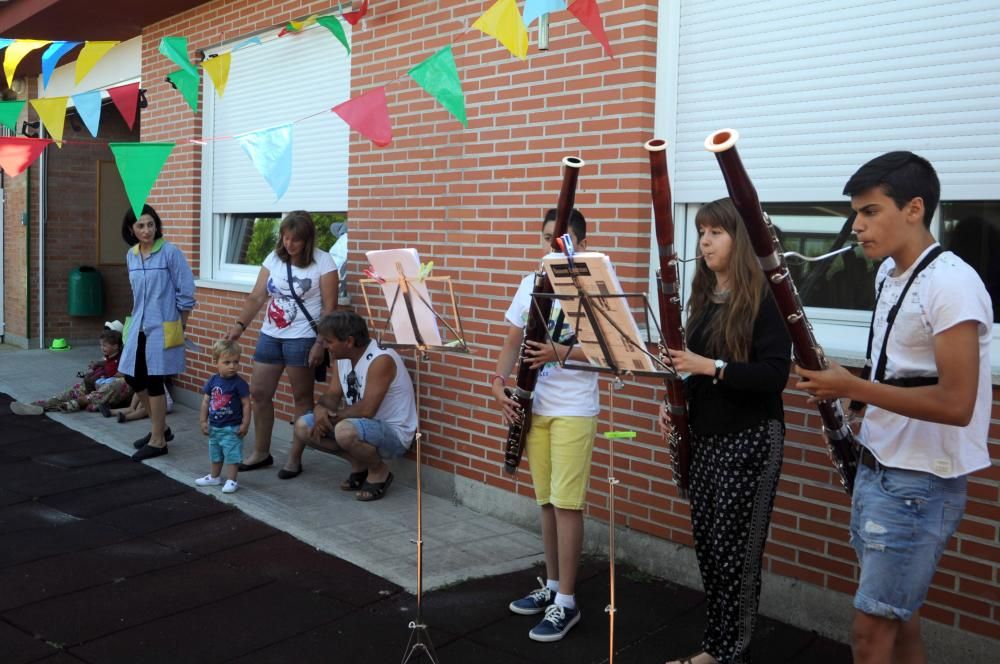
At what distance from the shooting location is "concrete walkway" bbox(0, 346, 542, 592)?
5117mm

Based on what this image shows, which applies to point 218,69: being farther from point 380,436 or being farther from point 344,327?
point 380,436

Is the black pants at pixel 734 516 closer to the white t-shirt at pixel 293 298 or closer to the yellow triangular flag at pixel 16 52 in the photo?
the white t-shirt at pixel 293 298

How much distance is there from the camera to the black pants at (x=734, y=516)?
3.46 metres

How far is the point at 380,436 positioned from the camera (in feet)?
19.9

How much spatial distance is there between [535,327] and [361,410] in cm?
246

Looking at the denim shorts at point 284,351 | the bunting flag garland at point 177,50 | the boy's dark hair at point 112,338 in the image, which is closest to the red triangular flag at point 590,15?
the denim shorts at point 284,351

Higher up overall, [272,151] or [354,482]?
[272,151]

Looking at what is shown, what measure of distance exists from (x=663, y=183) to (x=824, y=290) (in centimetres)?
179

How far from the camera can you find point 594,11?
4.65 m

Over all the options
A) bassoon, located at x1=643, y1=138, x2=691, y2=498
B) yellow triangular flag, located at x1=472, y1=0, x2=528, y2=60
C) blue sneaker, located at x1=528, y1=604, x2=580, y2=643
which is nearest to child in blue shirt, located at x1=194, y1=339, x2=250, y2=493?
yellow triangular flag, located at x1=472, y1=0, x2=528, y2=60

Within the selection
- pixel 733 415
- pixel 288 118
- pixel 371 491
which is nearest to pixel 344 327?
pixel 371 491

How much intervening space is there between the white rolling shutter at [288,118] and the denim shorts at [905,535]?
5168 millimetres

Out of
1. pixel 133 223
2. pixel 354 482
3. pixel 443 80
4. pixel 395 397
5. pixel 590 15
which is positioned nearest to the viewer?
pixel 590 15

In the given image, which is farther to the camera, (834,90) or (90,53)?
(90,53)
